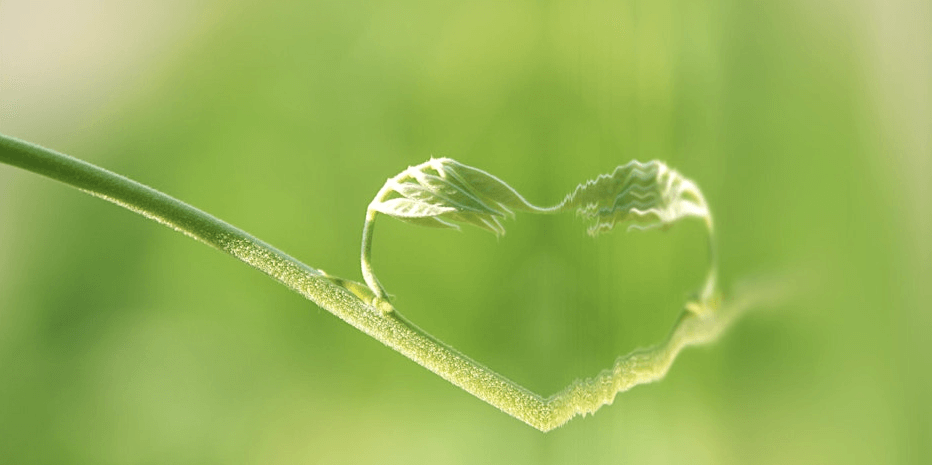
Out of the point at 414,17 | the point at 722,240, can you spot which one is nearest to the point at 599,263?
the point at 722,240

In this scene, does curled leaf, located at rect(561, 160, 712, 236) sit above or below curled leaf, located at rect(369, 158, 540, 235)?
above

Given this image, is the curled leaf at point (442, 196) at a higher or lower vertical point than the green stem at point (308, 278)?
higher

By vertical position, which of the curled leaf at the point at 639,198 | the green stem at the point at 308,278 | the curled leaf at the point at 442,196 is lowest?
the green stem at the point at 308,278

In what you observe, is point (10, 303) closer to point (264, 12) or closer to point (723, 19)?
point (264, 12)

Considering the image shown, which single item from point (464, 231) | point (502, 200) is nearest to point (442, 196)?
point (502, 200)

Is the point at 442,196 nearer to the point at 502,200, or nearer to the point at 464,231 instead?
the point at 502,200

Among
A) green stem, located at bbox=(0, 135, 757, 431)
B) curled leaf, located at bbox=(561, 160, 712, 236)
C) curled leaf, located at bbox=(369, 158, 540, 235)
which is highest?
curled leaf, located at bbox=(561, 160, 712, 236)

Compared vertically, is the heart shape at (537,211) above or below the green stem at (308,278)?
above
